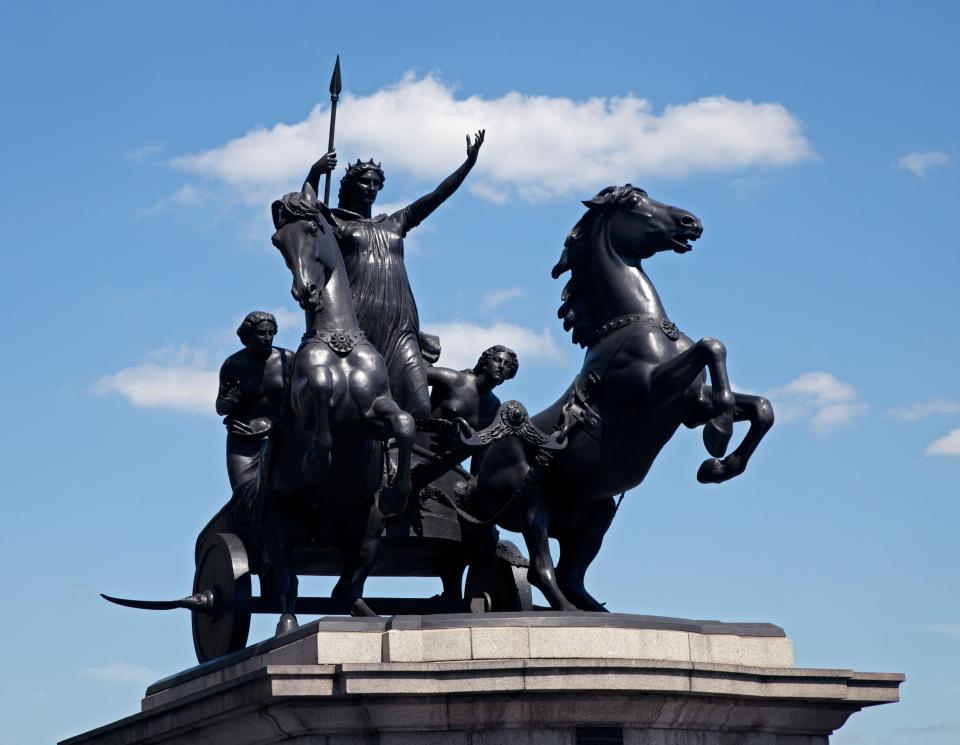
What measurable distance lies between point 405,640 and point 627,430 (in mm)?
2558

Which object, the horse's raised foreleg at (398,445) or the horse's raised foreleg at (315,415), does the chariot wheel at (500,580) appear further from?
the horse's raised foreleg at (315,415)

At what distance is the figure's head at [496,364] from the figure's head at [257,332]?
1678 millimetres

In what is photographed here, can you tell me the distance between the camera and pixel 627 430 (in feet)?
43.0

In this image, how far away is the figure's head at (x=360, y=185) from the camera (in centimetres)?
1467

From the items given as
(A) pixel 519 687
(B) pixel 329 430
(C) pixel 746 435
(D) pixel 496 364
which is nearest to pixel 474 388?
(D) pixel 496 364

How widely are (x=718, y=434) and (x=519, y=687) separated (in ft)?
8.30

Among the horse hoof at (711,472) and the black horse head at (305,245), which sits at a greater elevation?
the black horse head at (305,245)

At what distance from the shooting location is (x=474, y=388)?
14.5 metres

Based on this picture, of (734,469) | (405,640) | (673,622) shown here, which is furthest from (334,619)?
(734,469)

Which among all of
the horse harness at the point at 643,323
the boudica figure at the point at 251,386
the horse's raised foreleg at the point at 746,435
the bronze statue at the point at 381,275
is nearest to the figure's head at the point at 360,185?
the bronze statue at the point at 381,275

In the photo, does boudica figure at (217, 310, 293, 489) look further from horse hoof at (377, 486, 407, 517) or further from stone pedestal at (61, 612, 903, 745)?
stone pedestal at (61, 612, 903, 745)

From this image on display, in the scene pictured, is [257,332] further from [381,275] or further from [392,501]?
[392,501]

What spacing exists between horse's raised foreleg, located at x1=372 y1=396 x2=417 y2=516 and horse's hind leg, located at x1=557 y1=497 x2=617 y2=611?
1643 millimetres

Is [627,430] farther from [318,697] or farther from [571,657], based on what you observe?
[318,697]
